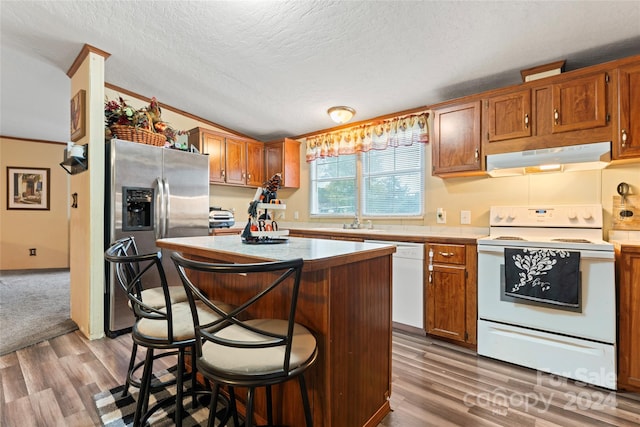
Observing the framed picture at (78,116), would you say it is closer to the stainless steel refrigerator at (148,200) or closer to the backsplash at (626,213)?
the stainless steel refrigerator at (148,200)

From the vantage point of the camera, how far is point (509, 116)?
2.53m

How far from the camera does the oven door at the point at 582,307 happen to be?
6.41 feet

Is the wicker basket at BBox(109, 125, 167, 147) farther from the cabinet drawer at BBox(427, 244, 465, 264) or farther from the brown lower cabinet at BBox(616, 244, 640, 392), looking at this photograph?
the brown lower cabinet at BBox(616, 244, 640, 392)

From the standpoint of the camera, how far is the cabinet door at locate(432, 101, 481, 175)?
2.72 meters

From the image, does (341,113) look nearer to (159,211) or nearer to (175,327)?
(159,211)

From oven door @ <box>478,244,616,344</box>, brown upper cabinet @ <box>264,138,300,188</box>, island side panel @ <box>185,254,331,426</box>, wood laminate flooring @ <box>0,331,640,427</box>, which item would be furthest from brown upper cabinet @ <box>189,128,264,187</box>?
oven door @ <box>478,244,616,344</box>

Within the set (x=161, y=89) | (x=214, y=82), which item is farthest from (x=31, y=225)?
(x=214, y=82)

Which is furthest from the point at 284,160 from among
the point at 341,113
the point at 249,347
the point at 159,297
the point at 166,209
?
the point at 249,347

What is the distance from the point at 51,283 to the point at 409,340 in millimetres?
5175

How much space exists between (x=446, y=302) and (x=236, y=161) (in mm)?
3193

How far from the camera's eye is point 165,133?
10.9 ft

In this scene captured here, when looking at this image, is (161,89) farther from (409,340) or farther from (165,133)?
(409,340)

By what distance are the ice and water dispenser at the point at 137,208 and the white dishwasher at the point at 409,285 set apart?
234cm

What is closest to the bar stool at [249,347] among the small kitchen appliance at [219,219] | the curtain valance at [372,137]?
the small kitchen appliance at [219,219]
